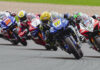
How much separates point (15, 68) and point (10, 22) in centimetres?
966

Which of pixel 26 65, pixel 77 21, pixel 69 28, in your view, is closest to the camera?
pixel 26 65

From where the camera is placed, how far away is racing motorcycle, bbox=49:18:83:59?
13.8 m

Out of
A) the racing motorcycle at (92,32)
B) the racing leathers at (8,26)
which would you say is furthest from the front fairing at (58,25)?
the racing leathers at (8,26)

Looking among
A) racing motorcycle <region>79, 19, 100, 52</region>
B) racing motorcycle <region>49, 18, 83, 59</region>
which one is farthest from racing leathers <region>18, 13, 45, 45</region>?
racing motorcycle <region>49, 18, 83, 59</region>

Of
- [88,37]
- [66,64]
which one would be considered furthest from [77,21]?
[66,64]

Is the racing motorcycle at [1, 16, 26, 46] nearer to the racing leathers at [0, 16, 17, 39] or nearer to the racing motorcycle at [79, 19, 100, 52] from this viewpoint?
the racing leathers at [0, 16, 17, 39]

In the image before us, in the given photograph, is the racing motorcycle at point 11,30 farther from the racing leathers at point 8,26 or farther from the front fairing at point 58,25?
the front fairing at point 58,25

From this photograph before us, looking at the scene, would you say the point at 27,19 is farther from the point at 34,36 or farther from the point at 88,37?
the point at 88,37

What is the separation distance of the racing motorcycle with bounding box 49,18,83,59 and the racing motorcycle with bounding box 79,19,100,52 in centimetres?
70

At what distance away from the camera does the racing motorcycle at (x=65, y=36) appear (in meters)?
13.8

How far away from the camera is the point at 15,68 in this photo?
1112 centimetres

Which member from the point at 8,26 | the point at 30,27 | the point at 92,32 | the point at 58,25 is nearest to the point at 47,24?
the point at 30,27

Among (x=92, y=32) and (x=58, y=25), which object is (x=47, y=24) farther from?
(x=58, y=25)

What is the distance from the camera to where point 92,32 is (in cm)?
1485
